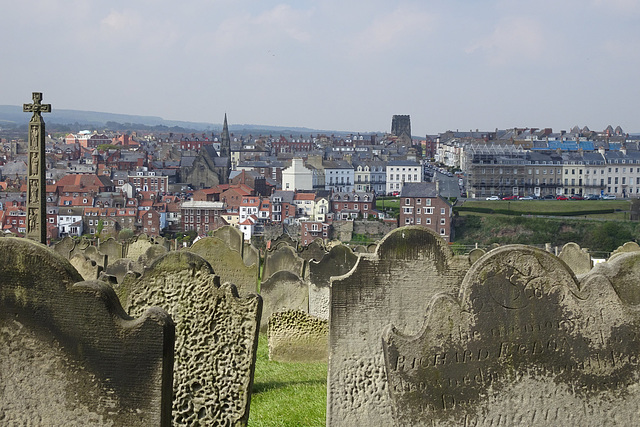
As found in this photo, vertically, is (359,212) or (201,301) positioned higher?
(201,301)

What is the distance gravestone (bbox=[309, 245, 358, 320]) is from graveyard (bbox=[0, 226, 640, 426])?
462 cm

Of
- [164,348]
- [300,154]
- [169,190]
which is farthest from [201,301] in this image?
[300,154]

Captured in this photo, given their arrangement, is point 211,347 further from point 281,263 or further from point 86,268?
point 281,263

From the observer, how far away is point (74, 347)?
17.6 ft

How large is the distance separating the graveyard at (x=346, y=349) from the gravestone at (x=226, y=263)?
4.42 metres

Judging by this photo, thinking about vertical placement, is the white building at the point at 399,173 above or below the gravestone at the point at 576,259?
below

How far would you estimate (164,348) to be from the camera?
542 cm

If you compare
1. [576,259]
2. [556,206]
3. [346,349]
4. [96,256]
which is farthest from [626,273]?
[556,206]

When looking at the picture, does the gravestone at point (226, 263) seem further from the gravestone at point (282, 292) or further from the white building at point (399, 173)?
the white building at point (399, 173)

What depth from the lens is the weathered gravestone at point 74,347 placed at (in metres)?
5.33

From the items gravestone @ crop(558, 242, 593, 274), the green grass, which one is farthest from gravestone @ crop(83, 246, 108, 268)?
gravestone @ crop(558, 242, 593, 274)

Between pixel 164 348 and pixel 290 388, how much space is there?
5001mm

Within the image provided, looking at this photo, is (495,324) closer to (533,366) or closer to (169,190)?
(533,366)

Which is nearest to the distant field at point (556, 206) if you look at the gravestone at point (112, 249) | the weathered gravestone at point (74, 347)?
the gravestone at point (112, 249)
